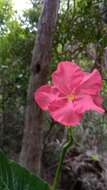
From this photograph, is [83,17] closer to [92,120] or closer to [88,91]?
[92,120]

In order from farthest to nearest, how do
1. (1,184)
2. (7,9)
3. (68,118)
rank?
(7,9)
(1,184)
(68,118)

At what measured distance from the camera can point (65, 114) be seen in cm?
80

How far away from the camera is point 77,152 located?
209 inches

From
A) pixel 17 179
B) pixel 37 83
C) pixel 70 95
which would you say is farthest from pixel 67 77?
pixel 37 83

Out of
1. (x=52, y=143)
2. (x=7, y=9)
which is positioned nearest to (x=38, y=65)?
(x=52, y=143)

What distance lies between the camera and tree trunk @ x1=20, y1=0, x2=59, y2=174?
3525 millimetres

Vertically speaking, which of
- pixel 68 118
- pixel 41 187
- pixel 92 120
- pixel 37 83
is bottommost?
pixel 92 120

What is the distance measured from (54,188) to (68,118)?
5.7 inches

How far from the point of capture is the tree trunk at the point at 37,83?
11.6ft

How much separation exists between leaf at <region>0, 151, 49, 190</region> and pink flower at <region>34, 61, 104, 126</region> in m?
0.14

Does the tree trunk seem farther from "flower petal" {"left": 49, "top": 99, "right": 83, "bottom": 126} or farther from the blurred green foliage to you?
"flower petal" {"left": 49, "top": 99, "right": 83, "bottom": 126}

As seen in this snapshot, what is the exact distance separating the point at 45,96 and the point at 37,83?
2.67 metres

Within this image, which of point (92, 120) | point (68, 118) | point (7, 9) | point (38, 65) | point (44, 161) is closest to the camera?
point (68, 118)

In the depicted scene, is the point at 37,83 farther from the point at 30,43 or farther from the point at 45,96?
the point at 45,96
